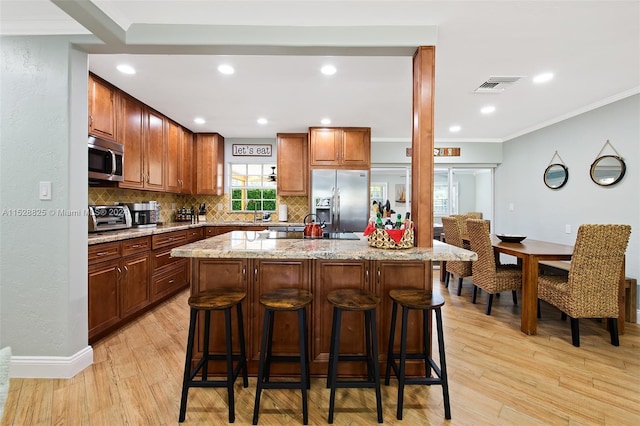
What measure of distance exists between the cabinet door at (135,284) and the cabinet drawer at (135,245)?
0.18 ft

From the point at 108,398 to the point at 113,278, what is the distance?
3.75ft

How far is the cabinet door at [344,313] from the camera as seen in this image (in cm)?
200

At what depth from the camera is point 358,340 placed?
6.61ft

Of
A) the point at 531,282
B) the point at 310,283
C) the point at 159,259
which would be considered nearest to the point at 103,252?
the point at 159,259

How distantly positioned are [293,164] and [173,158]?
5.90 feet

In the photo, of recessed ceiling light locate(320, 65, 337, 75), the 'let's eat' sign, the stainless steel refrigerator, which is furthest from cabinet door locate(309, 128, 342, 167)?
recessed ceiling light locate(320, 65, 337, 75)

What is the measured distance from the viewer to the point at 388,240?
1956mm

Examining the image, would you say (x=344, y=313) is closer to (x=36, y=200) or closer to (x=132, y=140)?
(x=36, y=200)

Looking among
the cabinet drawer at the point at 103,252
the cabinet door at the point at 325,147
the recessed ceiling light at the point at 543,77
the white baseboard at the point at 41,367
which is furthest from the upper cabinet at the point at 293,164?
the white baseboard at the point at 41,367

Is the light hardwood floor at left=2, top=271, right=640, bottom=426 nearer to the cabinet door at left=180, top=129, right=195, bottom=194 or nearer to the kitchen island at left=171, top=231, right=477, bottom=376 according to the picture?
the kitchen island at left=171, top=231, right=477, bottom=376

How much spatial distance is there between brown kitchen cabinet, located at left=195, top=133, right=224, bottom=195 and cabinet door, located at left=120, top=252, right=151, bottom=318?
189 centimetres

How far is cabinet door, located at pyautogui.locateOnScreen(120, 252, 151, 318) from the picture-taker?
110 inches

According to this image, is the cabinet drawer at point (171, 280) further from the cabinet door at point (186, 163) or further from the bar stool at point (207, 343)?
the bar stool at point (207, 343)

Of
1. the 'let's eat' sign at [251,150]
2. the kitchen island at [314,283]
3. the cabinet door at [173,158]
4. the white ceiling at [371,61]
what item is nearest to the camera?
the white ceiling at [371,61]
